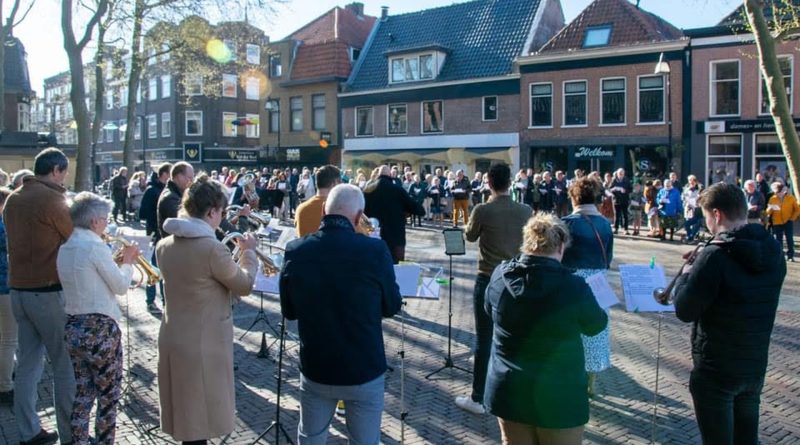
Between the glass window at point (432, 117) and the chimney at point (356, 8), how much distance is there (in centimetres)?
1028

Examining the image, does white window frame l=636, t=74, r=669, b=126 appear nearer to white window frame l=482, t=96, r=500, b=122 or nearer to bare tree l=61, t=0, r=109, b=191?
white window frame l=482, t=96, r=500, b=122

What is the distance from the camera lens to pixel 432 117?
31.8 metres

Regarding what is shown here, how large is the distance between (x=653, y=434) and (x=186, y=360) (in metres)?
3.24

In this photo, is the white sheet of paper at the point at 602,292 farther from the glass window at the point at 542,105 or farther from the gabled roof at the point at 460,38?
the gabled roof at the point at 460,38

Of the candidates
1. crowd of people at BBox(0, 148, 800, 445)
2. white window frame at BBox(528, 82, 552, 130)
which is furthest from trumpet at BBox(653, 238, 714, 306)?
white window frame at BBox(528, 82, 552, 130)

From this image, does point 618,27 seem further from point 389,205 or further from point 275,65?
point 389,205

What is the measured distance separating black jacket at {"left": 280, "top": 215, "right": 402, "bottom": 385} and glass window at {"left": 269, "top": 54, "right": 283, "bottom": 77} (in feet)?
121

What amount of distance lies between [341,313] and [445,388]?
303 centimetres

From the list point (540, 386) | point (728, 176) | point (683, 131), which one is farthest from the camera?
point (683, 131)

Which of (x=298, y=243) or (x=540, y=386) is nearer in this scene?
(x=540, y=386)

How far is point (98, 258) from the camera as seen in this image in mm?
4027

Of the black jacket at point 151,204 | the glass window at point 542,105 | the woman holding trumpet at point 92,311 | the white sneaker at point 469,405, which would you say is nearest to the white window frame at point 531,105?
the glass window at point 542,105

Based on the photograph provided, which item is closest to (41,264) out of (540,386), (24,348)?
(24,348)

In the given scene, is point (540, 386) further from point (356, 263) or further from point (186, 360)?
point (186, 360)
